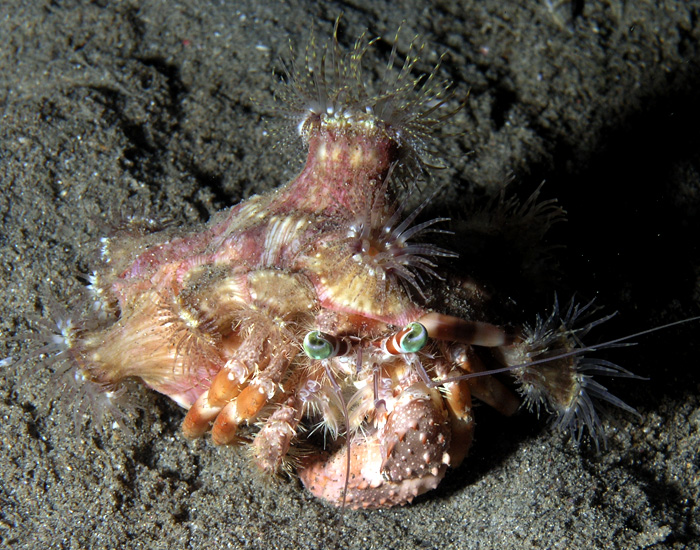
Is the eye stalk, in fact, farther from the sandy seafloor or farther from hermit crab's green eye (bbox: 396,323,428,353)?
the sandy seafloor

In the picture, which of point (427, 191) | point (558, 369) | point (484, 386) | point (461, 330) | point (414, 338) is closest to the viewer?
point (414, 338)

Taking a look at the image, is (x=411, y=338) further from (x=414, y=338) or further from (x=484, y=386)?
(x=484, y=386)

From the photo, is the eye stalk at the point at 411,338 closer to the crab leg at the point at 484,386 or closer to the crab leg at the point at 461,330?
the crab leg at the point at 461,330

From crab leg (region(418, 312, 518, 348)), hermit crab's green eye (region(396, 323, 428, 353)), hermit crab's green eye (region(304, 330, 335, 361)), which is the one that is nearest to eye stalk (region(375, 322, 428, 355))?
hermit crab's green eye (region(396, 323, 428, 353))

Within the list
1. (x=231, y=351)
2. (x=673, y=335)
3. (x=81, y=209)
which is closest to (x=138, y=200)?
(x=81, y=209)

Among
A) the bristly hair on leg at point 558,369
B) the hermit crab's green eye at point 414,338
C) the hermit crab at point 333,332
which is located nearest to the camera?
the hermit crab's green eye at point 414,338

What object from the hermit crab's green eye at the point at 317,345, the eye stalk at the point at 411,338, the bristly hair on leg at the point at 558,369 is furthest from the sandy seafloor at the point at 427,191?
the hermit crab's green eye at the point at 317,345

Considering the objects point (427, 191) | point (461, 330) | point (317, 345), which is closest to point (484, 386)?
point (461, 330)

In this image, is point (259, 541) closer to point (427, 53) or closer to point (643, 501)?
point (643, 501)
